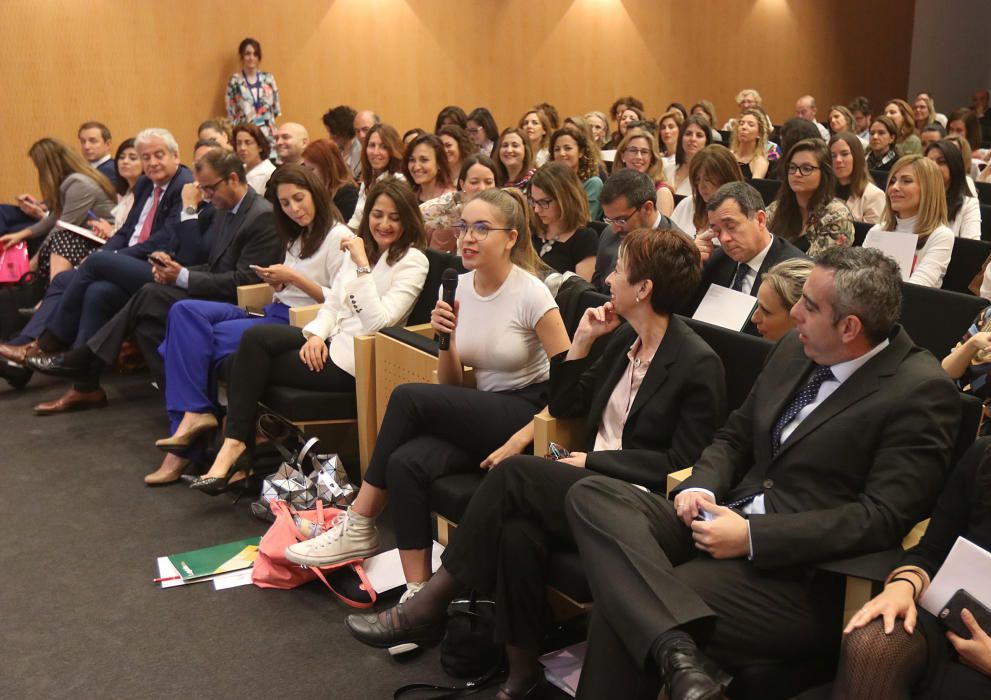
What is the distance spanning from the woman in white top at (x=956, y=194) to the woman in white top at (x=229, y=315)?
2.98 metres

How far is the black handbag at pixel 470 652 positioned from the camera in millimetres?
2682

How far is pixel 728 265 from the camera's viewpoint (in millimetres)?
3713

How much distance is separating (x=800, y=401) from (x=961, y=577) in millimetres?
566

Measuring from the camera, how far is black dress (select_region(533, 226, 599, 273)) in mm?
4268

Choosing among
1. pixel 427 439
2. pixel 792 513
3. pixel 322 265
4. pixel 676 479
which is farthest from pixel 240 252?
pixel 792 513

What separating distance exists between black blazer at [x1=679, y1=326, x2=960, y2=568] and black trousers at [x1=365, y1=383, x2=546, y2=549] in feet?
2.59

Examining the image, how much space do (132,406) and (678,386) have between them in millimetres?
3438

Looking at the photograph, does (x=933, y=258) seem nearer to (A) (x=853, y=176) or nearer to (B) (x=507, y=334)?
(A) (x=853, y=176)

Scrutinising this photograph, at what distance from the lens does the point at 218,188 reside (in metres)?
4.85

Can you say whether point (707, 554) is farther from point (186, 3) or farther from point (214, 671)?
point (186, 3)

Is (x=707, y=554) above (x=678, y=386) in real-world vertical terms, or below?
below

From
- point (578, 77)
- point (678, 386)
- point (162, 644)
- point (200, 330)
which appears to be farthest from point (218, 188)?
point (578, 77)

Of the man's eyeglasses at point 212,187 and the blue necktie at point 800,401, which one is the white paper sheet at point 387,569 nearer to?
the blue necktie at point 800,401

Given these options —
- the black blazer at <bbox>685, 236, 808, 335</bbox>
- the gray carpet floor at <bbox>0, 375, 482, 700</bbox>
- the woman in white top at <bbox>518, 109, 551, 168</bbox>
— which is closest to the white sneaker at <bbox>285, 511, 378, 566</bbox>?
the gray carpet floor at <bbox>0, 375, 482, 700</bbox>
